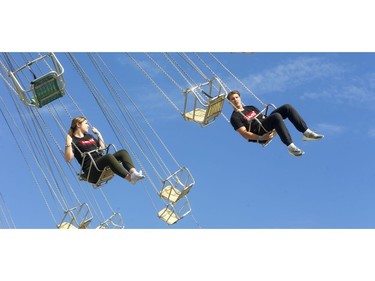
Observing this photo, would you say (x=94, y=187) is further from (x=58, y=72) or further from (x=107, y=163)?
(x=58, y=72)

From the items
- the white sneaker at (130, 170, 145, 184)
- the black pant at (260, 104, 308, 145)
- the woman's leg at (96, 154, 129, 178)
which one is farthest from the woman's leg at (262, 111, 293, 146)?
the woman's leg at (96, 154, 129, 178)

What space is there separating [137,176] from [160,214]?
2893 mm

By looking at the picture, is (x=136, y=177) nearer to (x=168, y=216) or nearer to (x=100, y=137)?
(x=100, y=137)

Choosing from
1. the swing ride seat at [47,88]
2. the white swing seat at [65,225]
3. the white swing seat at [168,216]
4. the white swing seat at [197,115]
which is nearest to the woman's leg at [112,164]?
the swing ride seat at [47,88]

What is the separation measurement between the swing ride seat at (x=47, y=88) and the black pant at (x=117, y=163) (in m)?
0.93

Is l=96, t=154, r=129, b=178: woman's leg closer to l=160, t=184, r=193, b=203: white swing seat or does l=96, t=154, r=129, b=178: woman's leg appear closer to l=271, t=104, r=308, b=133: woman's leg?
l=160, t=184, r=193, b=203: white swing seat

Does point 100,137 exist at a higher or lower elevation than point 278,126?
lower

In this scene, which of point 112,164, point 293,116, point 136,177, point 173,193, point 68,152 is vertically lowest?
point 136,177

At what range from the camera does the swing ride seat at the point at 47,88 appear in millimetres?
6832

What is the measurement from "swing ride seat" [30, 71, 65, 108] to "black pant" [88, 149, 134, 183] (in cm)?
93

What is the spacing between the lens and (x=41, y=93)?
6895 millimetres

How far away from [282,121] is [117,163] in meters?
2.00

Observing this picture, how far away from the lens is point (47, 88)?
6.91 meters

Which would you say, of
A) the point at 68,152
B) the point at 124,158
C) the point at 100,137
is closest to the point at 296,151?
the point at 124,158
